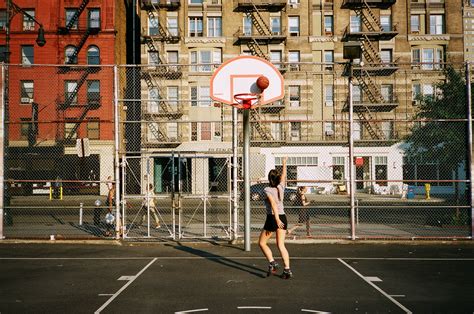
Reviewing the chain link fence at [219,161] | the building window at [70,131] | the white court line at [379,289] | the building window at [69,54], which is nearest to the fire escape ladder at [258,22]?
the chain link fence at [219,161]

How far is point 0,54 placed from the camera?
38781 millimetres

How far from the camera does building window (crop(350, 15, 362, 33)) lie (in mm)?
38406

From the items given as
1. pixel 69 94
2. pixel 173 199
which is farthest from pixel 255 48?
pixel 173 199

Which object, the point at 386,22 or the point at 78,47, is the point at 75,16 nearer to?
the point at 78,47

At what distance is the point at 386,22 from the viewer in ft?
126

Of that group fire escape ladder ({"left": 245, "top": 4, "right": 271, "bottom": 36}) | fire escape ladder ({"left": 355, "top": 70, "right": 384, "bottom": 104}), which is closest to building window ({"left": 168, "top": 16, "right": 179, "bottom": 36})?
fire escape ladder ({"left": 245, "top": 4, "right": 271, "bottom": 36})

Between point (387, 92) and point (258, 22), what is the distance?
13.0 meters

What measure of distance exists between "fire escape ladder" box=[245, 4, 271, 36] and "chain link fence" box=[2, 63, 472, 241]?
570cm

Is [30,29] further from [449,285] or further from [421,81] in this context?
[449,285]

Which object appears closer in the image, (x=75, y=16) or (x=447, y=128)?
(x=447, y=128)

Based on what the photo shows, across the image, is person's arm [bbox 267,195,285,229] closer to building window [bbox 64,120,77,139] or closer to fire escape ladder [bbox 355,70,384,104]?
building window [bbox 64,120,77,139]

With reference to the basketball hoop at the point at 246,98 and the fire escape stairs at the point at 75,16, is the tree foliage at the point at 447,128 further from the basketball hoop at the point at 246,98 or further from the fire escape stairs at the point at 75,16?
the fire escape stairs at the point at 75,16

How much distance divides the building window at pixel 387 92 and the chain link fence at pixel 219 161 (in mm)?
170

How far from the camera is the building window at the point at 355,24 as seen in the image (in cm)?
3841
